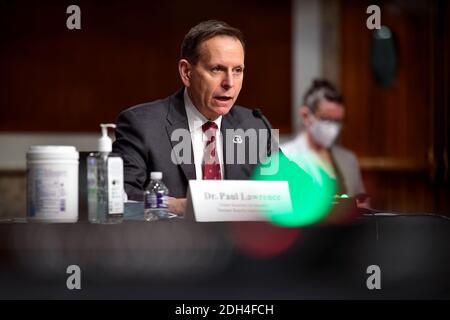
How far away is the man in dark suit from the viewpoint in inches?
78.9

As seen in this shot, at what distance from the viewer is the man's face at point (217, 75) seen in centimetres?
199

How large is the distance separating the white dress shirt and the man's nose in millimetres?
142

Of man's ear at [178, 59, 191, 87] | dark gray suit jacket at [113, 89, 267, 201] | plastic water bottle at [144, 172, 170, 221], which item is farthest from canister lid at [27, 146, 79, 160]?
man's ear at [178, 59, 191, 87]

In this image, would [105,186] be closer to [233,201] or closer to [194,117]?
[233,201]

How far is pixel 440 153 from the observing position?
15.5ft

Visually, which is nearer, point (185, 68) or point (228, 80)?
point (228, 80)

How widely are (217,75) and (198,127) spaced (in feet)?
0.48

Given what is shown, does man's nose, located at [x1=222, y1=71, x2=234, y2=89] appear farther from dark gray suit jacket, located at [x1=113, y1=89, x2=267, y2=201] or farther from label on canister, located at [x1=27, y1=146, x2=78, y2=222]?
label on canister, located at [x1=27, y1=146, x2=78, y2=222]

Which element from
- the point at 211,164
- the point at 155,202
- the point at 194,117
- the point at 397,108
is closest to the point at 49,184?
the point at 155,202

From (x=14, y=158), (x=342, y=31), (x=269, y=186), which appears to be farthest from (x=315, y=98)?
(x=269, y=186)

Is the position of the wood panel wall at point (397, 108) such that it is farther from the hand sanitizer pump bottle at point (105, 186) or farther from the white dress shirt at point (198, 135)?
the hand sanitizer pump bottle at point (105, 186)

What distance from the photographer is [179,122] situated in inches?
83.1

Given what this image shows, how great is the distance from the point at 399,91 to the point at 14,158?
7.18 ft
